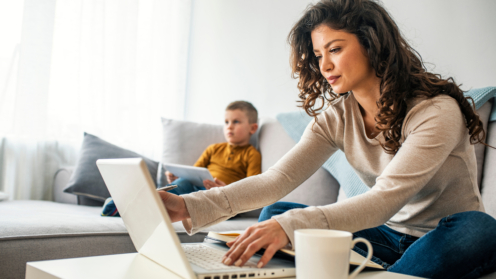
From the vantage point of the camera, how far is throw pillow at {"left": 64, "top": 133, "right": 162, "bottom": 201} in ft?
5.95

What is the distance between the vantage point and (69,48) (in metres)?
Result: 2.28

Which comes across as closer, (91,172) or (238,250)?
(238,250)

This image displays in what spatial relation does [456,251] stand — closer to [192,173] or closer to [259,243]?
[259,243]

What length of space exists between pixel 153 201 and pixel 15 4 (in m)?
2.09

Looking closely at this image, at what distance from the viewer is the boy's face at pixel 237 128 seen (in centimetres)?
204

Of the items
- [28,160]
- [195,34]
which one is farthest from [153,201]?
[195,34]

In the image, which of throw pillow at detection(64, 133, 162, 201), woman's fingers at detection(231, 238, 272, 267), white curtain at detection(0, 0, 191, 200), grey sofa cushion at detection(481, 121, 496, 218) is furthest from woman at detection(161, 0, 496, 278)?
white curtain at detection(0, 0, 191, 200)

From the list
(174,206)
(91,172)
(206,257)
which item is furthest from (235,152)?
(206,257)

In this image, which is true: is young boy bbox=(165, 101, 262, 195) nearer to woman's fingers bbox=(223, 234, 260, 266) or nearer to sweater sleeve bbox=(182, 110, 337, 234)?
sweater sleeve bbox=(182, 110, 337, 234)

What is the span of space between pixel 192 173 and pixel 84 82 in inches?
46.1

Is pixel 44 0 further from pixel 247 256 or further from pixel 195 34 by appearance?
pixel 247 256

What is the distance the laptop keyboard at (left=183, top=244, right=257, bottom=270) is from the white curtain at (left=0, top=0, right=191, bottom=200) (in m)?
1.76

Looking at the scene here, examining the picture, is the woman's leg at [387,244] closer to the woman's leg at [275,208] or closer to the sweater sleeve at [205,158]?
the woman's leg at [275,208]

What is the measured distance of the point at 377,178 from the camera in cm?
77
